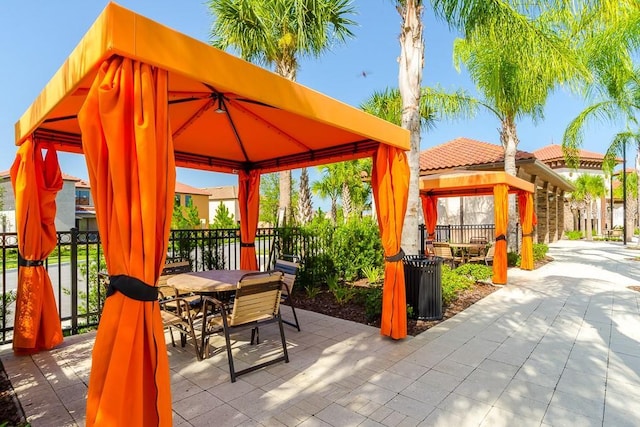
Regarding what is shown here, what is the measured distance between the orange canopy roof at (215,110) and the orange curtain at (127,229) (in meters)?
0.22

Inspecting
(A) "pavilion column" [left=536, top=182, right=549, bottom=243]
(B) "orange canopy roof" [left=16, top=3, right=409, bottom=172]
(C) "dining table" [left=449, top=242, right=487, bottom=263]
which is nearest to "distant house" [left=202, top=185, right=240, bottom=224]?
(A) "pavilion column" [left=536, top=182, right=549, bottom=243]

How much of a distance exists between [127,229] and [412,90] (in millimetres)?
5631

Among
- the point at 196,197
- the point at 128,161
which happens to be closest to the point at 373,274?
the point at 128,161

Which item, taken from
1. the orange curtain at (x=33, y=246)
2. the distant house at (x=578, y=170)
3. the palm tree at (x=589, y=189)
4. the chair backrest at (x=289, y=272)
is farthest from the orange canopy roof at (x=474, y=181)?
the palm tree at (x=589, y=189)

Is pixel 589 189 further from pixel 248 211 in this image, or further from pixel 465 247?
pixel 248 211

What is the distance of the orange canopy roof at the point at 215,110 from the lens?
6.94 ft

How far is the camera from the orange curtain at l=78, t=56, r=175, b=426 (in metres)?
2.03

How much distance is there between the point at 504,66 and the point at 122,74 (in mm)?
10565

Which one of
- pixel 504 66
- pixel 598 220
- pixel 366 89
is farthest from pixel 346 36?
pixel 598 220

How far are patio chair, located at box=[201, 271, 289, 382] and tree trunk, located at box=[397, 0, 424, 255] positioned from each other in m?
3.30

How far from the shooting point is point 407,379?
11.0 ft

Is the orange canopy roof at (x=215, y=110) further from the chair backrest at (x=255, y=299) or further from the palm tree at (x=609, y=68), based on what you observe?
the palm tree at (x=609, y=68)

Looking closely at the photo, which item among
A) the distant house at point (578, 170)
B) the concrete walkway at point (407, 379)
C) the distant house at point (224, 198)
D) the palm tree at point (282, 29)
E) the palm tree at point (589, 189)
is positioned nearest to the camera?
the concrete walkway at point (407, 379)

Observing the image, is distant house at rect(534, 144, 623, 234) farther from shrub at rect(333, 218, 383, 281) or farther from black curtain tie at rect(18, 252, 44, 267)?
black curtain tie at rect(18, 252, 44, 267)
